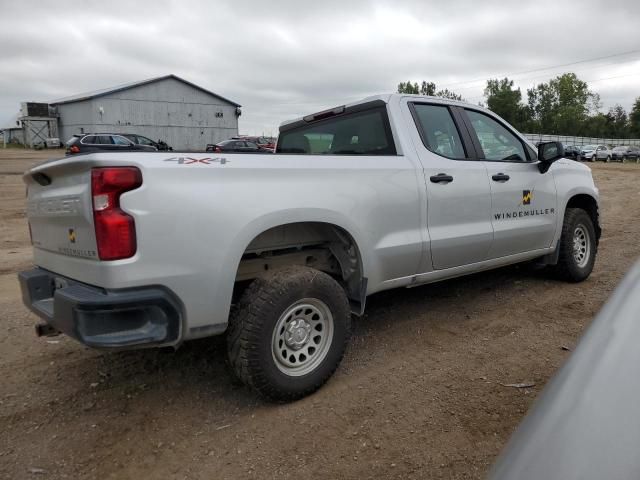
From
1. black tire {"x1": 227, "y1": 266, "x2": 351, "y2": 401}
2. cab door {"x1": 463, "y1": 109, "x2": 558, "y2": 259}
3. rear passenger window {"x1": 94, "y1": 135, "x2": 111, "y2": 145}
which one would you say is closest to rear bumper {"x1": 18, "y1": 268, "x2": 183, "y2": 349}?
black tire {"x1": 227, "y1": 266, "x2": 351, "y2": 401}

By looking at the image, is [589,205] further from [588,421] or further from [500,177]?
[588,421]

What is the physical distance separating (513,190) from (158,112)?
4660cm

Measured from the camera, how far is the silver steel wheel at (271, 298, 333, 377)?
288 cm

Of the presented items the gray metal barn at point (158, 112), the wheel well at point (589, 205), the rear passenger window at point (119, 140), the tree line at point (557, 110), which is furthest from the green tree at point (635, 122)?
the wheel well at point (589, 205)

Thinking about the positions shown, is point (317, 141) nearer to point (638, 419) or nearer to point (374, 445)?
point (374, 445)

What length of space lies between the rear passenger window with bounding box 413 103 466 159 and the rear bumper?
2.38m

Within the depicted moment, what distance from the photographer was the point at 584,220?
5.29m

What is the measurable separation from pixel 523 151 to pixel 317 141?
2.05 m

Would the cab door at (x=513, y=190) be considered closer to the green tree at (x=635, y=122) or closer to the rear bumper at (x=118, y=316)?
the rear bumper at (x=118, y=316)

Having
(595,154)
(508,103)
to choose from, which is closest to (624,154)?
(595,154)

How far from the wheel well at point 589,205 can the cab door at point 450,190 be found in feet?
6.24

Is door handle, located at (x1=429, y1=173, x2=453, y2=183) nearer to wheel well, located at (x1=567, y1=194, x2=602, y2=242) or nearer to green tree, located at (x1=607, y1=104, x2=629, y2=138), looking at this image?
wheel well, located at (x1=567, y1=194, x2=602, y2=242)

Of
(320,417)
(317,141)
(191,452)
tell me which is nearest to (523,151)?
(317,141)

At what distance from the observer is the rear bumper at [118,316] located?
2.31 metres
